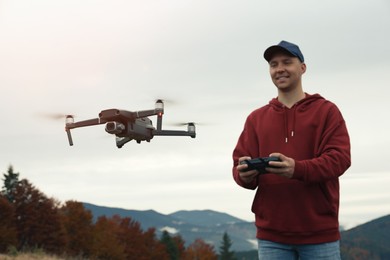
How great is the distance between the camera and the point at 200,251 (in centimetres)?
10869

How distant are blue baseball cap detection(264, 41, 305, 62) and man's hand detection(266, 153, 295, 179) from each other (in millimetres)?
700

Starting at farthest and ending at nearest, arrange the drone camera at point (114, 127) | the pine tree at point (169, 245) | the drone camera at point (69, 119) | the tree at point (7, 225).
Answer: the pine tree at point (169, 245)
the tree at point (7, 225)
the drone camera at point (69, 119)
the drone camera at point (114, 127)

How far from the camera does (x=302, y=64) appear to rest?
3740 millimetres

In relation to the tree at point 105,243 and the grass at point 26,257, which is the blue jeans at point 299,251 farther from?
the tree at point 105,243

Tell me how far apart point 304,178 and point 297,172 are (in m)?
0.07

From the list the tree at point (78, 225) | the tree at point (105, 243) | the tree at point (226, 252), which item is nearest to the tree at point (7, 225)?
Answer: the tree at point (78, 225)

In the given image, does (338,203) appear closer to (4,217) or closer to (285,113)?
(285,113)

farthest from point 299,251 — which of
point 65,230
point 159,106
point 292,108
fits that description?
point 65,230

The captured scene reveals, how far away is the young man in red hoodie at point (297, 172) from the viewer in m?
3.48

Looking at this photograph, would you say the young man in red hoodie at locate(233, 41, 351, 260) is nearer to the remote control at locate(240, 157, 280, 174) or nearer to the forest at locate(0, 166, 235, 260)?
the remote control at locate(240, 157, 280, 174)

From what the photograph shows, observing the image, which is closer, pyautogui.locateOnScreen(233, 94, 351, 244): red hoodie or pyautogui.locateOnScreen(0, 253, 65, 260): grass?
pyautogui.locateOnScreen(233, 94, 351, 244): red hoodie

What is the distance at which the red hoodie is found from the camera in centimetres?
349

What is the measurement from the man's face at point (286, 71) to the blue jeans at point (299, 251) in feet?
3.12

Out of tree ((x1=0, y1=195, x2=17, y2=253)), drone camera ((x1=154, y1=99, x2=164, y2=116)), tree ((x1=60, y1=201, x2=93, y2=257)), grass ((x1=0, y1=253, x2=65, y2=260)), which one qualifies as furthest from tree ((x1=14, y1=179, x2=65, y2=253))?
drone camera ((x1=154, y1=99, x2=164, y2=116))
